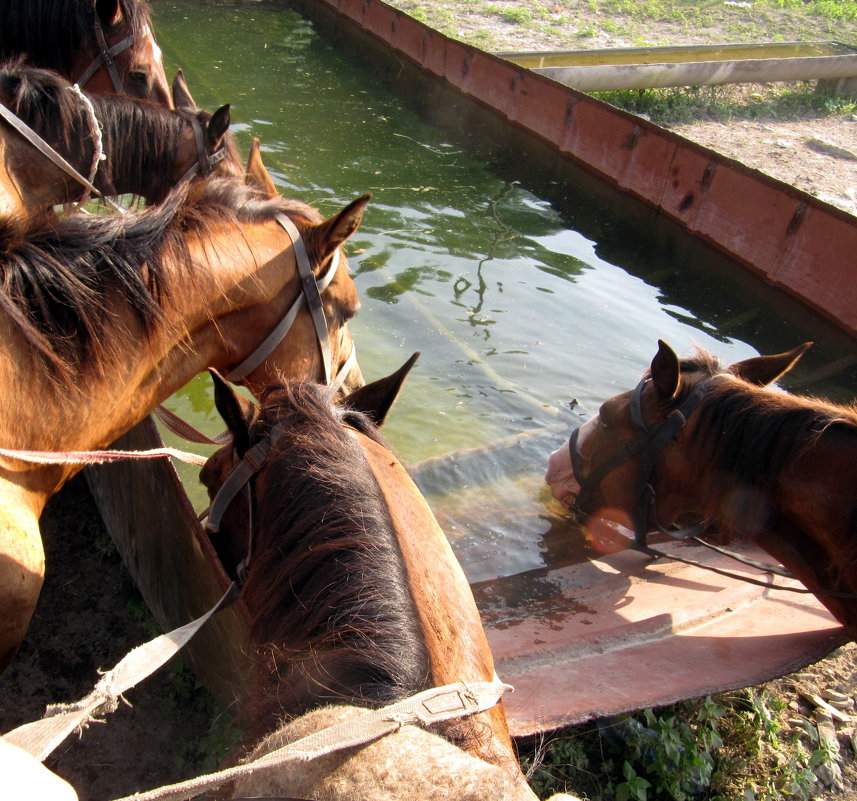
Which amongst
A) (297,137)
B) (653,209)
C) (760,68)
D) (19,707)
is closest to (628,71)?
(760,68)

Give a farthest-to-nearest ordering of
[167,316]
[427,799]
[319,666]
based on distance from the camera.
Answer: [167,316] < [319,666] < [427,799]

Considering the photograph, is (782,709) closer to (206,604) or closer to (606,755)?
(606,755)

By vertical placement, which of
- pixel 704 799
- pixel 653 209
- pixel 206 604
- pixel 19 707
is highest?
pixel 653 209

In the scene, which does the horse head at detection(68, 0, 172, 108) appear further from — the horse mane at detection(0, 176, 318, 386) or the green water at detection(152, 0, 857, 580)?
the horse mane at detection(0, 176, 318, 386)

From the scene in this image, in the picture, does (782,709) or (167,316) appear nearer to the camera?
(167,316)

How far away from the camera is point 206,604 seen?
2.97m

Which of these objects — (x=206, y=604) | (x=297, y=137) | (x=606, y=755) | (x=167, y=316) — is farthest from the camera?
(x=297, y=137)

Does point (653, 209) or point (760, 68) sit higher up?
point (760, 68)

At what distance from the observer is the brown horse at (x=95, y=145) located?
3.84m

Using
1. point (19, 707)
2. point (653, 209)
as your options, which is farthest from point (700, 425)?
point (653, 209)

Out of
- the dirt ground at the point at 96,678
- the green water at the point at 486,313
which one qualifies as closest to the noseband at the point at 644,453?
the green water at the point at 486,313

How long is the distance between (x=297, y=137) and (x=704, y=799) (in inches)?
407

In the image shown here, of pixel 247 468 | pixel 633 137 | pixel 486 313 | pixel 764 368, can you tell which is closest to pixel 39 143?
pixel 247 468

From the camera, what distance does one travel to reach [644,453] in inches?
155
